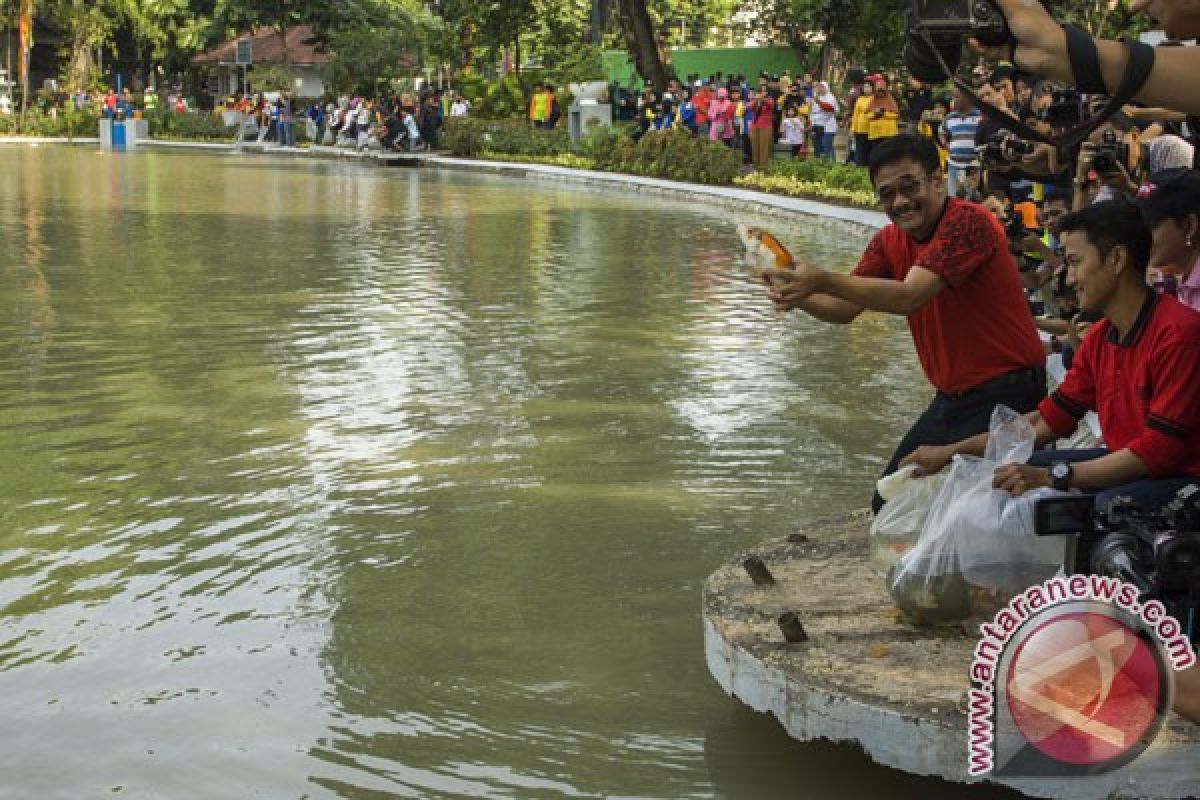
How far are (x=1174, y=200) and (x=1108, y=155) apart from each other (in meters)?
3.45

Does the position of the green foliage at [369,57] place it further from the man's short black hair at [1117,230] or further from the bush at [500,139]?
the man's short black hair at [1117,230]

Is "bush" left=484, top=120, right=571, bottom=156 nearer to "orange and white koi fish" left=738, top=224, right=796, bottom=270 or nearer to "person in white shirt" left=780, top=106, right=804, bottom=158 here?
"person in white shirt" left=780, top=106, right=804, bottom=158

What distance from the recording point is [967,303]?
588 cm

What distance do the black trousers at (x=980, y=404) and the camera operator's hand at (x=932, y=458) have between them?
286 millimetres

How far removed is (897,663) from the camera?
5000 mm

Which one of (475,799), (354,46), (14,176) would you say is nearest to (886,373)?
(475,799)

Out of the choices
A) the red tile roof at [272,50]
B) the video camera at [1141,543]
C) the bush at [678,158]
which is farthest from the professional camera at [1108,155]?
the red tile roof at [272,50]

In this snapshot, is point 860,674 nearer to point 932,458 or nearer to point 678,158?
point 932,458

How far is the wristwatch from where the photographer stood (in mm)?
4770

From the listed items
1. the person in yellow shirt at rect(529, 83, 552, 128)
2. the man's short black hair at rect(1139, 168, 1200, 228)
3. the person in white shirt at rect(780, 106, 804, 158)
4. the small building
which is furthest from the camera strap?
the small building

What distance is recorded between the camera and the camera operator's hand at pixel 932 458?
557cm

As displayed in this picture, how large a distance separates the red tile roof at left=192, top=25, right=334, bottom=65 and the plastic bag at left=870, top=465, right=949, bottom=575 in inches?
2348

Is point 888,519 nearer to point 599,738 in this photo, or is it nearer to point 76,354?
point 599,738

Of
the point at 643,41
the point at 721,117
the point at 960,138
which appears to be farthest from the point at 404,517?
the point at 643,41
